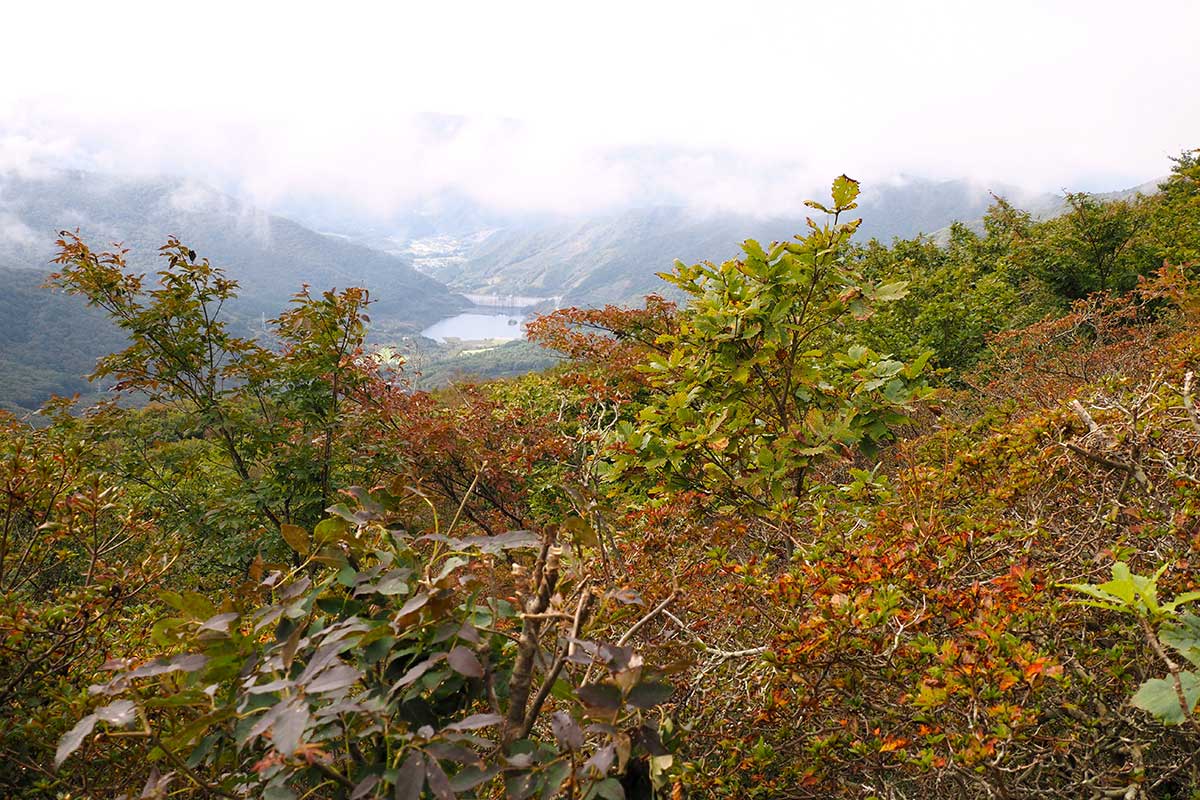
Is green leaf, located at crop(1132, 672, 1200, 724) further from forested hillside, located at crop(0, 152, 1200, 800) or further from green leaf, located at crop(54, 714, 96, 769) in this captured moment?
green leaf, located at crop(54, 714, 96, 769)

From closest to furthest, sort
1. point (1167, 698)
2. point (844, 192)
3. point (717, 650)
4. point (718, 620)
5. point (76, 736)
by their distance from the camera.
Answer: point (76, 736), point (1167, 698), point (717, 650), point (718, 620), point (844, 192)

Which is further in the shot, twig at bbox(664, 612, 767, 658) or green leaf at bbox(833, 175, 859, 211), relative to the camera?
green leaf at bbox(833, 175, 859, 211)

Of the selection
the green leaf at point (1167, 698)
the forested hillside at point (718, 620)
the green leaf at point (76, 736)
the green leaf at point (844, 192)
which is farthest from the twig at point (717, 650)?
the green leaf at point (844, 192)

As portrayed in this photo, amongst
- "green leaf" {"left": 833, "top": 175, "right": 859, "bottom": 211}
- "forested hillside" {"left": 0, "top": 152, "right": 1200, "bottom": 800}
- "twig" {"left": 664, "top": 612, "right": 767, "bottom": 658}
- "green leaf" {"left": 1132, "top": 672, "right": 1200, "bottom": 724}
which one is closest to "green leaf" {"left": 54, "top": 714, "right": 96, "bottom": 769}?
"forested hillside" {"left": 0, "top": 152, "right": 1200, "bottom": 800}

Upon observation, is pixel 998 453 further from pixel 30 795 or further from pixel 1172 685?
pixel 30 795

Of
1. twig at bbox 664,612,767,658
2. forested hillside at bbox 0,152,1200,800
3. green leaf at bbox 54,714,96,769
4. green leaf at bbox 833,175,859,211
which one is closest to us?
green leaf at bbox 54,714,96,769

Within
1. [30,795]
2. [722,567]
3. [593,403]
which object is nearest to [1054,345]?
[593,403]

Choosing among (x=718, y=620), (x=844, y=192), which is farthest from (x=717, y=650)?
(x=844, y=192)

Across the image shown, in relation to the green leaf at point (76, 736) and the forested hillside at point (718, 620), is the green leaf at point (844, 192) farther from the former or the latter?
the green leaf at point (76, 736)

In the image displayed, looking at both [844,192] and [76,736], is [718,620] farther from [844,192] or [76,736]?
[844,192]

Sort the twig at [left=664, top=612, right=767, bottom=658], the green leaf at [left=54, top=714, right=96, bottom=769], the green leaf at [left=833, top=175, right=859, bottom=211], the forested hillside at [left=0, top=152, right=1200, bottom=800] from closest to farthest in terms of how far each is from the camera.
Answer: the green leaf at [left=54, top=714, right=96, bottom=769] < the forested hillside at [left=0, top=152, right=1200, bottom=800] < the twig at [left=664, top=612, right=767, bottom=658] < the green leaf at [left=833, top=175, right=859, bottom=211]

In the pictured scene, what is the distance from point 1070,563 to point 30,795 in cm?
349

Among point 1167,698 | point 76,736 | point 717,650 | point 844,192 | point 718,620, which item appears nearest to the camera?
point 76,736

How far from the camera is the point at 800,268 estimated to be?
113 inches
